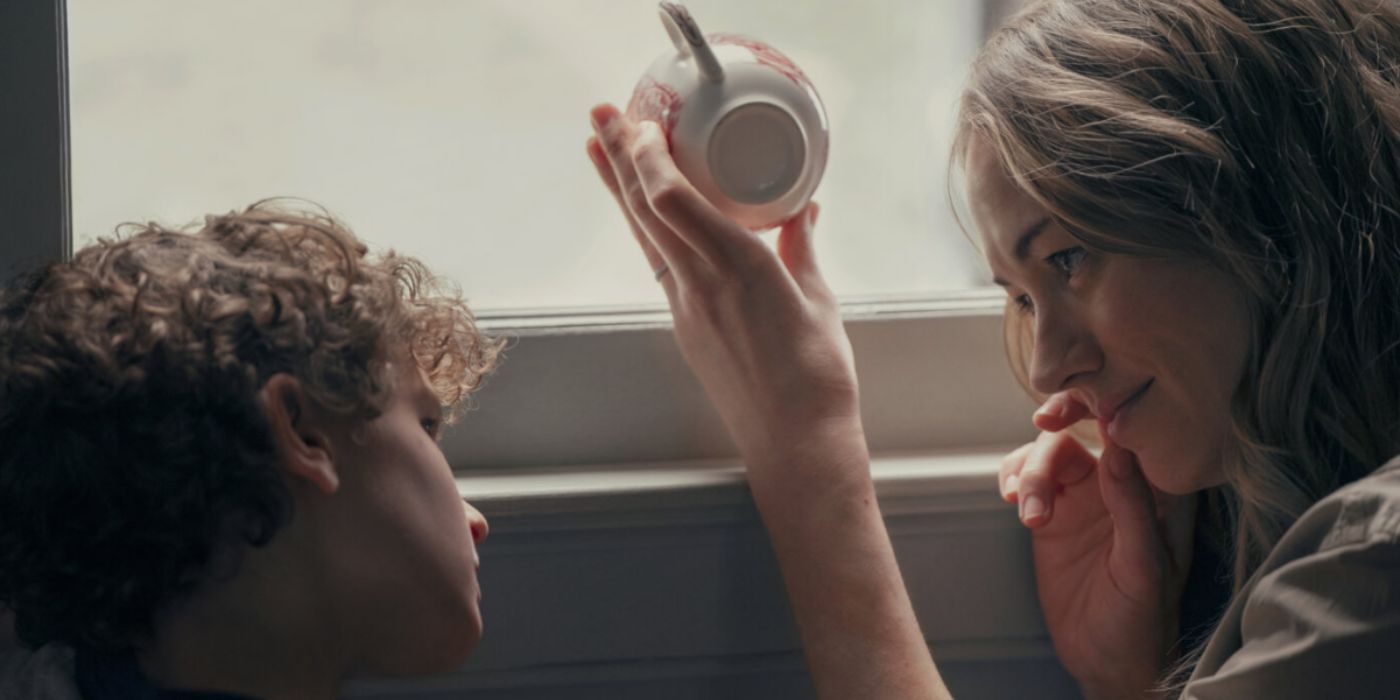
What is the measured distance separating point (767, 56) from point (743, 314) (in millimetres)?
185

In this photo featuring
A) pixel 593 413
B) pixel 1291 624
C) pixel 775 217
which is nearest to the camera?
pixel 1291 624

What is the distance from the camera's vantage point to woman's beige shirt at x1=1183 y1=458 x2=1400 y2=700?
71 centimetres

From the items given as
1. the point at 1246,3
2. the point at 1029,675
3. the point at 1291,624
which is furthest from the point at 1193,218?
the point at 1029,675

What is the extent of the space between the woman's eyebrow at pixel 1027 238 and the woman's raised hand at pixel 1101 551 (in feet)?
0.51

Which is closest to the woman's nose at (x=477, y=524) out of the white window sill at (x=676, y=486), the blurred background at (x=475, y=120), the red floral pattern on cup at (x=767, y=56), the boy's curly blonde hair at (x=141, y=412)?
the white window sill at (x=676, y=486)

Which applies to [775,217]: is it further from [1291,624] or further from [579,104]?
[1291,624]

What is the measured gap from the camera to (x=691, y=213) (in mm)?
910

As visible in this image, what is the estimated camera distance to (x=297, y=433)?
2.51 ft

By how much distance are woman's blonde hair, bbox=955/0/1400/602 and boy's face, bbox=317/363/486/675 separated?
1.40 ft

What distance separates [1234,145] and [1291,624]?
295 millimetres

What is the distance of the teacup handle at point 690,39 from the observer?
906 mm

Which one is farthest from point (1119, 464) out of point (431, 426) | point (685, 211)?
point (431, 426)

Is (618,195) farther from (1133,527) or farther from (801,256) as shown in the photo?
(1133,527)

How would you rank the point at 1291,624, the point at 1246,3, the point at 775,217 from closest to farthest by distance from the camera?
the point at 1291,624
the point at 1246,3
the point at 775,217
